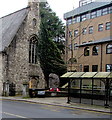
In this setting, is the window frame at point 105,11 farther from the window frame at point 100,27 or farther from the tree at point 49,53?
the tree at point 49,53

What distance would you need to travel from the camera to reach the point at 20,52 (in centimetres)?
3359

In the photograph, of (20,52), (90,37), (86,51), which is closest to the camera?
(86,51)

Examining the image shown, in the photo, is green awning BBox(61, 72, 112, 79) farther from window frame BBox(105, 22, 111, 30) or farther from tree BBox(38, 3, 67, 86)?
window frame BBox(105, 22, 111, 30)

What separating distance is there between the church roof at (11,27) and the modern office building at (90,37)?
335 inches

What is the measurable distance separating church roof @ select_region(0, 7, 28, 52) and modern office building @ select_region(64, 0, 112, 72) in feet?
27.9

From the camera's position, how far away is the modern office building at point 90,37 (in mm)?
29734

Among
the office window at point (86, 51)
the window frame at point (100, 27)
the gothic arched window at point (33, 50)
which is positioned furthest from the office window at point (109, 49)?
the window frame at point (100, 27)

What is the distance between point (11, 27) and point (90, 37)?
51.0 ft

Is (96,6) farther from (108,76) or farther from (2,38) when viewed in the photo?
(108,76)

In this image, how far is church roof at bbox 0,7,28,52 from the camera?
3276 cm

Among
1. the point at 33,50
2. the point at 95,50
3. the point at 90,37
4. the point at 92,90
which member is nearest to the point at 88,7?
the point at 90,37

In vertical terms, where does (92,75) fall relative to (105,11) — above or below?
below

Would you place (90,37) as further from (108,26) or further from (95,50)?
(95,50)

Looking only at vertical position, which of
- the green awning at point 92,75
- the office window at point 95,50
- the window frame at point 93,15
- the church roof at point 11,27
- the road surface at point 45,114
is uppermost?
the window frame at point 93,15
